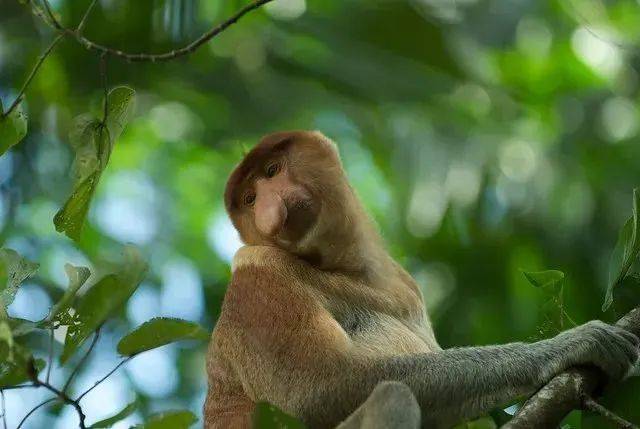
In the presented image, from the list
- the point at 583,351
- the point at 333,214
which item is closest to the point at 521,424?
the point at 583,351

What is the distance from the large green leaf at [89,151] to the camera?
2650 millimetres

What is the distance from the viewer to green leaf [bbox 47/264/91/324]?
7.37 ft

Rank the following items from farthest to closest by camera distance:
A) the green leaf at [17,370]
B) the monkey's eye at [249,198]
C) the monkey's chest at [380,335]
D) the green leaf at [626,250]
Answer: the monkey's eye at [249,198]
the monkey's chest at [380,335]
the green leaf at [626,250]
the green leaf at [17,370]

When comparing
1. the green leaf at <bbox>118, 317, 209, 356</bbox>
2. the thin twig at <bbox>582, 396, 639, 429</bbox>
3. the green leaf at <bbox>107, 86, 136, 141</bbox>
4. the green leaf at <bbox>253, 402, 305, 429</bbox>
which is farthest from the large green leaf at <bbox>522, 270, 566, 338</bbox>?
the green leaf at <bbox>107, 86, 136, 141</bbox>

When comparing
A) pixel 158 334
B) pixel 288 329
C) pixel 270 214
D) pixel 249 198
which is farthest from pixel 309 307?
pixel 158 334

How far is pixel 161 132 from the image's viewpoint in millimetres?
7828

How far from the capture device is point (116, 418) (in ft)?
7.47

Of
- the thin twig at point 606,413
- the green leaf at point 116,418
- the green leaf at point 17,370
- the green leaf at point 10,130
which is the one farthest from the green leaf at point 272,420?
the green leaf at point 10,130

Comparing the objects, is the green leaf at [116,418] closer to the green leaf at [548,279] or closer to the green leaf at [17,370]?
the green leaf at [17,370]

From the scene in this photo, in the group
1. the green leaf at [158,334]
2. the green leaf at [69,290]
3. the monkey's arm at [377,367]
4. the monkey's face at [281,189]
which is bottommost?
the monkey's arm at [377,367]

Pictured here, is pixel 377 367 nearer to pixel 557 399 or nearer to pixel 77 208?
pixel 557 399

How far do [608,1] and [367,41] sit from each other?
6.01 ft

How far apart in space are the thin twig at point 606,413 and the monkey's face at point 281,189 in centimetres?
140

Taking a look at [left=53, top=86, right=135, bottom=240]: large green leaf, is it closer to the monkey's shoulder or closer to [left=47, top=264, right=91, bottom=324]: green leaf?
[left=47, top=264, right=91, bottom=324]: green leaf
